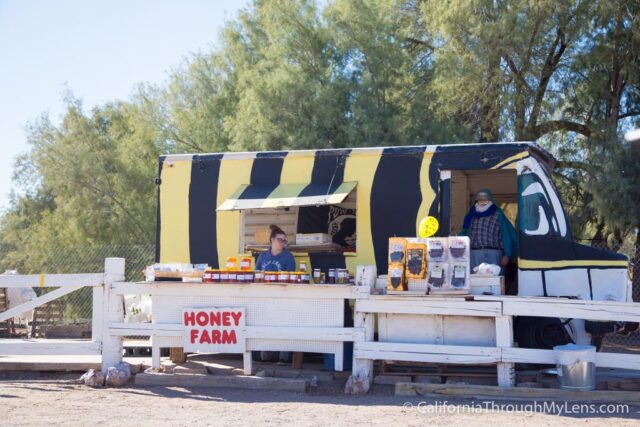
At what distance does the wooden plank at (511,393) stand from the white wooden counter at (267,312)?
81 cm

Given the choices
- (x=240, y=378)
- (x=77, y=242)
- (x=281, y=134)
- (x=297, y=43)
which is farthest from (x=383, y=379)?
(x=77, y=242)

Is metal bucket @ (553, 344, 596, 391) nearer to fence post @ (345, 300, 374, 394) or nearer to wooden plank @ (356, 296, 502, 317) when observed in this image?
wooden plank @ (356, 296, 502, 317)

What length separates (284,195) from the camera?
966cm

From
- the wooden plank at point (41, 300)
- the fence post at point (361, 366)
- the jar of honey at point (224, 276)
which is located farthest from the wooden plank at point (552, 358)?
the wooden plank at point (41, 300)

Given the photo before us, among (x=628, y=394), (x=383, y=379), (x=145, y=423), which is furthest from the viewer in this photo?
(x=383, y=379)

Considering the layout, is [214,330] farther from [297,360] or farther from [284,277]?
[297,360]

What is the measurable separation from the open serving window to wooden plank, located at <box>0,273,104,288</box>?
1879mm

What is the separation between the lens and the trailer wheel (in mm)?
8648

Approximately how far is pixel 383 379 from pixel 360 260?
1869 millimetres

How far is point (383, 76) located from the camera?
17141 millimetres

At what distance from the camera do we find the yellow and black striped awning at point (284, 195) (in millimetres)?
9398

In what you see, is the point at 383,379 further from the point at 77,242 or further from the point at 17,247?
the point at 17,247

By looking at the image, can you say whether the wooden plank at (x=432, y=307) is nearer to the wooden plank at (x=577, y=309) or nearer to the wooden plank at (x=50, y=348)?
the wooden plank at (x=577, y=309)

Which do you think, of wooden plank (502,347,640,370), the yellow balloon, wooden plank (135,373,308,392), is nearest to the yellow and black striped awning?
the yellow balloon
